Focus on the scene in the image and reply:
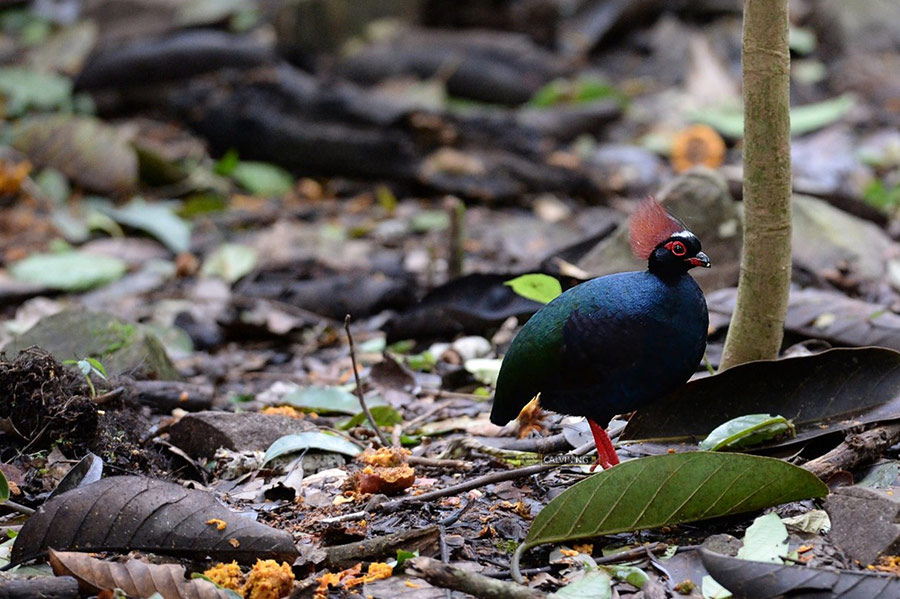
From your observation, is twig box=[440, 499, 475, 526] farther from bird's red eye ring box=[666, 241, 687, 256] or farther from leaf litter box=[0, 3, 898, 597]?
bird's red eye ring box=[666, 241, 687, 256]

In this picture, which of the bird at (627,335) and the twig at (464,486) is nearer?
the bird at (627,335)

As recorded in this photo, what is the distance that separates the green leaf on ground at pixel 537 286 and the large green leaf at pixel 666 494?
2.96 ft

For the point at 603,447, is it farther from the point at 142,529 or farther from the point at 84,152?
the point at 84,152

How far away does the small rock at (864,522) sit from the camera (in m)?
2.28

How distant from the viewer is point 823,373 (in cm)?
288

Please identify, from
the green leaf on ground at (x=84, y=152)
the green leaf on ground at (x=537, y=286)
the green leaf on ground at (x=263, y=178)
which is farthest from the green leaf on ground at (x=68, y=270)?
the green leaf on ground at (x=537, y=286)

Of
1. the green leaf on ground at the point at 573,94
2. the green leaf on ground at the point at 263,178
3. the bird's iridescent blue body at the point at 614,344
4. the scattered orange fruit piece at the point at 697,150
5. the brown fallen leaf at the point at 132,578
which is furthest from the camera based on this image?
the green leaf on ground at the point at 573,94

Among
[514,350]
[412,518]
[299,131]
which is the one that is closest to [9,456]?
[412,518]

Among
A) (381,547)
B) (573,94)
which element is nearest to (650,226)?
(381,547)

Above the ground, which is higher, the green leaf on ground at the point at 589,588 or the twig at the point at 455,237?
the green leaf on ground at the point at 589,588

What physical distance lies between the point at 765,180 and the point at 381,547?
1.41 metres

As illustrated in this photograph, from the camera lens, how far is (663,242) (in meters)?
2.62

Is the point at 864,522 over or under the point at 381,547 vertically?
over

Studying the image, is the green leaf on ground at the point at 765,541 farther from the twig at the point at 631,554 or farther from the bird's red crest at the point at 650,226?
the bird's red crest at the point at 650,226
